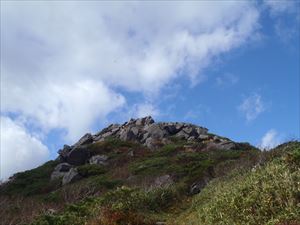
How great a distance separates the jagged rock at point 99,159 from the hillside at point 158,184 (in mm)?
94

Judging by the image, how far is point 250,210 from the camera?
37.6ft

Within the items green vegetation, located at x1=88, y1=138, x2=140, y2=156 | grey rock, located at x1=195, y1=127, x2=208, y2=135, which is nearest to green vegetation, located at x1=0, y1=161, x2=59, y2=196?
green vegetation, located at x1=88, y1=138, x2=140, y2=156

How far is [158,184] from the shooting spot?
24.5m

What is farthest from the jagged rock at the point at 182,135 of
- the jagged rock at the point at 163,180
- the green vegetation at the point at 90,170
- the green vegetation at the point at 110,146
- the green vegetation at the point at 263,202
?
the green vegetation at the point at 263,202

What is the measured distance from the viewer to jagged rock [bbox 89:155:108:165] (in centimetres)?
4344

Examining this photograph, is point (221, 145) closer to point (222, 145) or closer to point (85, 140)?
point (222, 145)

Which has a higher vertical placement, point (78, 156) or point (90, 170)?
point (78, 156)

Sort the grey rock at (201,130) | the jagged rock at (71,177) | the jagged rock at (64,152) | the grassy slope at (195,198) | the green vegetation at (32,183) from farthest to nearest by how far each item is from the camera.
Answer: the grey rock at (201,130)
the jagged rock at (64,152)
the green vegetation at (32,183)
the jagged rock at (71,177)
the grassy slope at (195,198)

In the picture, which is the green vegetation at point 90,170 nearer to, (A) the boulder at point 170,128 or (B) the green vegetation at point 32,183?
(B) the green vegetation at point 32,183

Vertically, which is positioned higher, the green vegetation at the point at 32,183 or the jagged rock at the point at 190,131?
the jagged rock at the point at 190,131

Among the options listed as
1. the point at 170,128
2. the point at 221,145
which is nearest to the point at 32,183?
the point at 221,145

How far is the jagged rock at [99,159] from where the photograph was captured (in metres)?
43.4

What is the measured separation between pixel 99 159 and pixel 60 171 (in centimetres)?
354

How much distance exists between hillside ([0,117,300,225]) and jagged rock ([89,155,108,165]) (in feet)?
0.31
